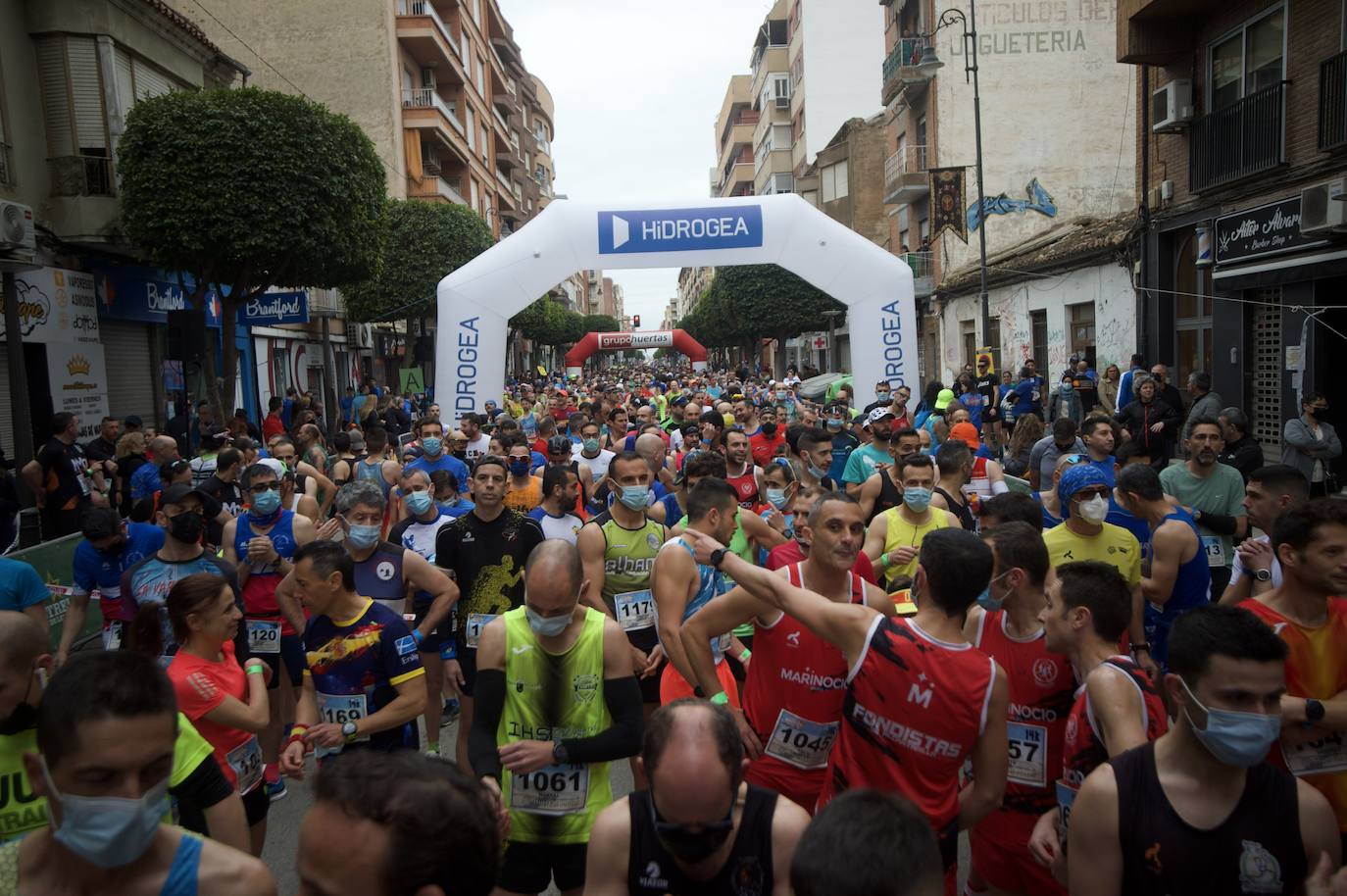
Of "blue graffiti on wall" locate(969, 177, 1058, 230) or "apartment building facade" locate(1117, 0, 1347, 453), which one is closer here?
"apartment building facade" locate(1117, 0, 1347, 453)

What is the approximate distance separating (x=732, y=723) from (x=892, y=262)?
14.3 m

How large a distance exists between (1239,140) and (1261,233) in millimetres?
1889

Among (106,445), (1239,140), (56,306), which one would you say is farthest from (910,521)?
(56,306)

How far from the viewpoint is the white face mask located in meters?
4.84

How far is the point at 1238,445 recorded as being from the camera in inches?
301

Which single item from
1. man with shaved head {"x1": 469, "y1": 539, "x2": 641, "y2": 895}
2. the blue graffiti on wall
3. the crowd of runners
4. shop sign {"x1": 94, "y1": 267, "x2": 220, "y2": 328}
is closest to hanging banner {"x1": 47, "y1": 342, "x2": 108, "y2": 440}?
shop sign {"x1": 94, "y1": 267, "x2": 220, "y2": 328}

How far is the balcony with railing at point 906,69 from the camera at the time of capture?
1300 inches

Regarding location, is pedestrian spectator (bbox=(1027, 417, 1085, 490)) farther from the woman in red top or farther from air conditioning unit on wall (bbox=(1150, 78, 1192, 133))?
air conditioning unit on wall (bbox=(1150, 78, 1192, 133))

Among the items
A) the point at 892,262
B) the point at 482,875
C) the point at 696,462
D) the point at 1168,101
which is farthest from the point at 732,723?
the point at 1168,101

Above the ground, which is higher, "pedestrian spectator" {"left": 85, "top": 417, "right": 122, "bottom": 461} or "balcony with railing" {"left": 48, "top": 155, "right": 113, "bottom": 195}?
"balcony with railing" {"left": 48, "top": 155, "right": 113, "bottom": 195}

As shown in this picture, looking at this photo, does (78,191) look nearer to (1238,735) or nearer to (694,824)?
(694,824)

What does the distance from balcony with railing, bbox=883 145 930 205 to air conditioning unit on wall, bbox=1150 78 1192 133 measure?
16687 mm

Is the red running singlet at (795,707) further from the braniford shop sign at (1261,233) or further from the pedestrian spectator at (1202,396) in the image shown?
the braniford shop sign at (1261,233)

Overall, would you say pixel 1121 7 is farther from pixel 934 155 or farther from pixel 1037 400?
pixel 934 155
